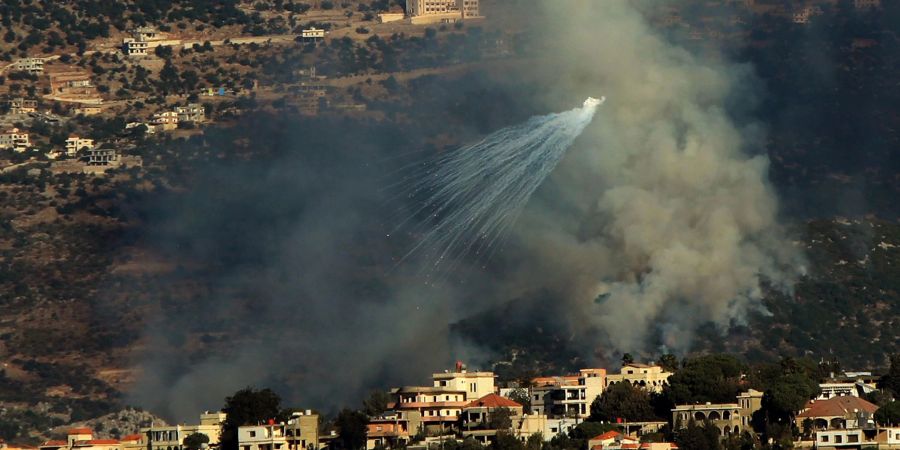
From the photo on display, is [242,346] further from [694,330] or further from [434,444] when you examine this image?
[434,444]

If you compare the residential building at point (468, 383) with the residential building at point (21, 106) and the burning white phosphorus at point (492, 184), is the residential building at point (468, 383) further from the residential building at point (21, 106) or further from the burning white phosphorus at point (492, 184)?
the residential building at point (21, 106)

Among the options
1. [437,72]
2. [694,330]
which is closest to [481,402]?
[694,330]

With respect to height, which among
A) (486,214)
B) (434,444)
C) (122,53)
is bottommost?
(434,444)

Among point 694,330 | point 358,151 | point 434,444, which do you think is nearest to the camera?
point 434,444

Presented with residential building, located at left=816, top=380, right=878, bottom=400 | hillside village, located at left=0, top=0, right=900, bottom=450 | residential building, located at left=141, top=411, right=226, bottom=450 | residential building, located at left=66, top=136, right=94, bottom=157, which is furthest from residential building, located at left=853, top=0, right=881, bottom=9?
residential building, located at left=141, top=411, right=226, bottom=450

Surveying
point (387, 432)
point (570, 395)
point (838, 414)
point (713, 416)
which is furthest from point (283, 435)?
point (838, 414)

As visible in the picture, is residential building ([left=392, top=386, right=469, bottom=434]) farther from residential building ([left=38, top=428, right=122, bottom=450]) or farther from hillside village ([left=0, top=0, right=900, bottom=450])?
residential building ([left=38, top=428, right=122, bottom=450])
